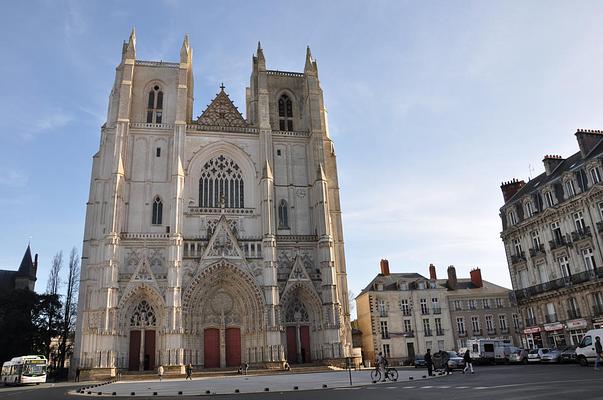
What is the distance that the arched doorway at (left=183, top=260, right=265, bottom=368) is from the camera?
28969 millimetres

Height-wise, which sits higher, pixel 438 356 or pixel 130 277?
pixel 130 277

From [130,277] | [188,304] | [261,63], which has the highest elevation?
[261,63]

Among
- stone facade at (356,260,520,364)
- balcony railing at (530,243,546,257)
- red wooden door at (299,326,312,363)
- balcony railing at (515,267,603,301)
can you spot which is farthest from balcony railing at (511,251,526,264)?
red wooden door at (299,326,312,363)

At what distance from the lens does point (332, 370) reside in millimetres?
26641

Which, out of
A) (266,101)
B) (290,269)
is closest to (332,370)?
(290,269)

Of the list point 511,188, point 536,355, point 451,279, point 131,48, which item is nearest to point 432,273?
point 451,279

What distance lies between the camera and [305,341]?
30641 millimetres

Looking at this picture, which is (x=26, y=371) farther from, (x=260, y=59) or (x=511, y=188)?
(x=511, y=188)

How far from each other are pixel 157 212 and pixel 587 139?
2776cm

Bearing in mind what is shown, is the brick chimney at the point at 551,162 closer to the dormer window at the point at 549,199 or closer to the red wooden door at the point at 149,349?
the dormer window at the point at 549,199

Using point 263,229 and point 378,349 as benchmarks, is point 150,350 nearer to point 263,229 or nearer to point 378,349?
point 263,229

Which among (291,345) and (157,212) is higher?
(157,212)

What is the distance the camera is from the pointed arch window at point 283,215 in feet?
109

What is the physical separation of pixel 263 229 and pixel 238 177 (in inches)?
205
